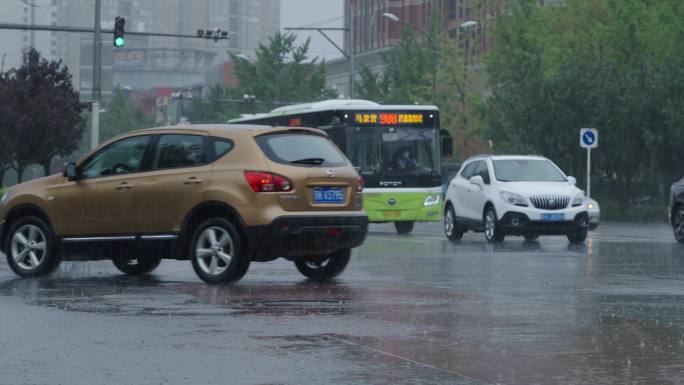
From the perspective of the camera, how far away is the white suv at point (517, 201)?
2748 centimetres

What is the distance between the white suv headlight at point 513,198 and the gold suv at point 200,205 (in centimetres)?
1081

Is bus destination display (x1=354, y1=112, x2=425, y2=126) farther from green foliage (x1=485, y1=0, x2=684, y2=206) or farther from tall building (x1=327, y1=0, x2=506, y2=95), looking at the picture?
tall building (x1=327, y1=0, x2=506, y2=95)

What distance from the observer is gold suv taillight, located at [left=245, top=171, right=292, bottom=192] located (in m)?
15.7

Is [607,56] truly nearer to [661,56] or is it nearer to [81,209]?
[661,56]

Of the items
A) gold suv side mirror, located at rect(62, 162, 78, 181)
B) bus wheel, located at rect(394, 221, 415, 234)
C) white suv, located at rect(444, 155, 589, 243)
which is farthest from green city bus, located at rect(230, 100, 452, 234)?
gold suv side mirror, located at rect(62, 162, 78, 181)

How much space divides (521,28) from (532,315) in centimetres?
4993

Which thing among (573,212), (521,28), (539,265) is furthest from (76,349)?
(521,28)

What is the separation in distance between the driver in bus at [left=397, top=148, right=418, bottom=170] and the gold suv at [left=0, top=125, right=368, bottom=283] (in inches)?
652

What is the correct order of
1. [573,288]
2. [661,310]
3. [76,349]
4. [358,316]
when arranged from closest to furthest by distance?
1. [76,349]
2. [358,316]
3. [661,310]
4. [573,288]

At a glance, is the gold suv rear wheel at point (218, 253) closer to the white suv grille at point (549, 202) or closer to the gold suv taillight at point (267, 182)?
the gold suv taillight at point (267, 182)

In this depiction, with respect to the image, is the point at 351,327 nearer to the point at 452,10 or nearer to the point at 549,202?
the point at 549,202

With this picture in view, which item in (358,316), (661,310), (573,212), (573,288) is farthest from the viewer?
(573,212)

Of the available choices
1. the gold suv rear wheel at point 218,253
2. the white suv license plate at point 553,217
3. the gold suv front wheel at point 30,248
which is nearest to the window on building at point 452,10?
the white suv license plate at point 553,217

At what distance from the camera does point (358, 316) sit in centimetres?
1248
